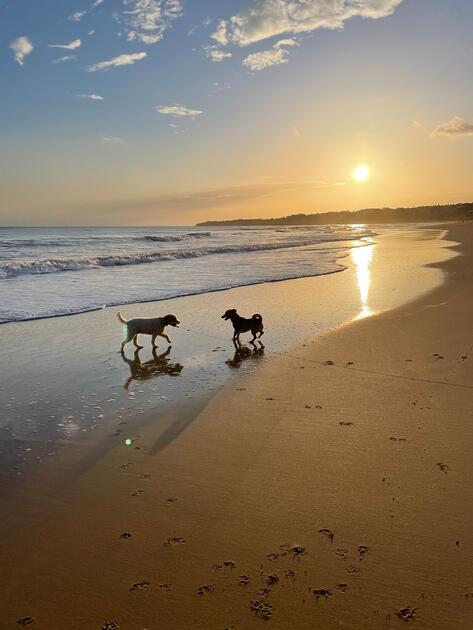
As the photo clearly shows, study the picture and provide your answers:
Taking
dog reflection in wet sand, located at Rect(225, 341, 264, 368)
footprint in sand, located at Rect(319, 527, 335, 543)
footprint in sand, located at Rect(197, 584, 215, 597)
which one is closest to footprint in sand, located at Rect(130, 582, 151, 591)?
footprint in sand, located at Rect(197, 584, 215, 597)

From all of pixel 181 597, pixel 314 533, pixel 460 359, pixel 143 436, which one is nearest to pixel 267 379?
pixel 143 436

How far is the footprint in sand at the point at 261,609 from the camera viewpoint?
102 inches

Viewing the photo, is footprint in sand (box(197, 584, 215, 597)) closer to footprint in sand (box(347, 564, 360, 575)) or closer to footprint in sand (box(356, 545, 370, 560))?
footprint in sand (box(347, 564, 360, 575))

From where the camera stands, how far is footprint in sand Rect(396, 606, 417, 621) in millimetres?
2529

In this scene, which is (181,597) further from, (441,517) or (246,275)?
(246,275)

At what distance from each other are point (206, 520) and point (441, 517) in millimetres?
1720

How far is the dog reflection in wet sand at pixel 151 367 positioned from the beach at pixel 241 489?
52 millimetres

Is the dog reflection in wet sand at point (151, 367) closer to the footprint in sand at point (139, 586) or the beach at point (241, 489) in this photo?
the beach at point (241, 489)

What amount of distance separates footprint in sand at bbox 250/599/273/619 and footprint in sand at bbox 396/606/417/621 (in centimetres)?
71

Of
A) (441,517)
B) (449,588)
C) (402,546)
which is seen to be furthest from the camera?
(441,517)

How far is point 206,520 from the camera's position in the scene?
11.4 ft

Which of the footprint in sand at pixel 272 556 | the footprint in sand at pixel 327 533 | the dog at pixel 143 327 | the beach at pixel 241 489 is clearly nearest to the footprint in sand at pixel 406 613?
the beach at pixel 241 489

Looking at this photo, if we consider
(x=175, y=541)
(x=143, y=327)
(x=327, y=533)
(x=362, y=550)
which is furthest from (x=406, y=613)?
(x=143, y=327)

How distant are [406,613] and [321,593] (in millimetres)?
470
